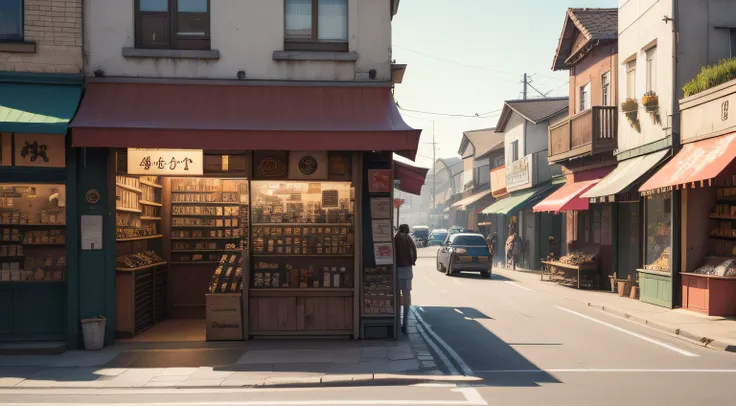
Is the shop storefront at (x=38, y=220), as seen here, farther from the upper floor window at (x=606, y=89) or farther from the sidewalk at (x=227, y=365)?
the upper floor window at (x=606, y=89)

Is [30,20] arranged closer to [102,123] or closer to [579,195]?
[102,123]

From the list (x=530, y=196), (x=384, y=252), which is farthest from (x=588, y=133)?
(x=384, y=252)

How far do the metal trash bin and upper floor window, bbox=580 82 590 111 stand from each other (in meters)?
19.6

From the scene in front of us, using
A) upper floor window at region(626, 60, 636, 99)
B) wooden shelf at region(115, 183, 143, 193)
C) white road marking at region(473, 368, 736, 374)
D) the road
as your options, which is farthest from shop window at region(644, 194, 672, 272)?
wooden shelf at region(115, 183, 143, 193)

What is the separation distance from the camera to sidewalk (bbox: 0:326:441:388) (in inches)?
382

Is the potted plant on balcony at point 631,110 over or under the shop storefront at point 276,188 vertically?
over

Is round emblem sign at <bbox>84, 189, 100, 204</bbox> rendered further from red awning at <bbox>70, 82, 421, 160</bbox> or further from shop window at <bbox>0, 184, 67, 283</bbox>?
red awning at <bbox>70, 82, 421, 160</bbox>

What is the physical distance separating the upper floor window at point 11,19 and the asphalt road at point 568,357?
9.12 m

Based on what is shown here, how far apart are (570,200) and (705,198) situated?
22.1ft

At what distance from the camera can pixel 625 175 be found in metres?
20.0

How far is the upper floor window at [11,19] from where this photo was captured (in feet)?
40.7

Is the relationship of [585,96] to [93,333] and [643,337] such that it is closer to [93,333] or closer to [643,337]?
[643,337]

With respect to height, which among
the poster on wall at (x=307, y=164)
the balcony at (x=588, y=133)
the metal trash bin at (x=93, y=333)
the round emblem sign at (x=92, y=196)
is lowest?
the metal trash bin at (x=93, y=333)

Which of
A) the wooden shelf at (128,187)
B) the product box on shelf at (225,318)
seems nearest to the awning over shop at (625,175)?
the product box on shelf at (225,318)
